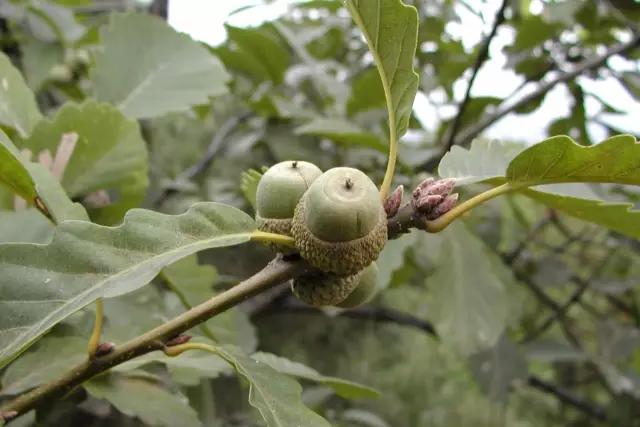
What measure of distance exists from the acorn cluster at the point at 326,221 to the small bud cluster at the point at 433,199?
0.12 feet

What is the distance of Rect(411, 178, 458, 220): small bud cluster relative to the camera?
58cm

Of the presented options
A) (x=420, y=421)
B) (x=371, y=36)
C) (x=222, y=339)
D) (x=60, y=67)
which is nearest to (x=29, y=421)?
(x=222, y=339)

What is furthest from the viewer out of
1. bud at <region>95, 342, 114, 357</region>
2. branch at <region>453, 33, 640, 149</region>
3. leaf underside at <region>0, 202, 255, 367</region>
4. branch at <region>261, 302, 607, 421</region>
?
branch at <region>261, 302, 607, 421</region>

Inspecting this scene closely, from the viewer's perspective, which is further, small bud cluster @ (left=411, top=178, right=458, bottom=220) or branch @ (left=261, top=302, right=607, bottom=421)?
branch @ (left=261, top=302, right=607, bottom=421)

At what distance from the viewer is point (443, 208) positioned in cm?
59

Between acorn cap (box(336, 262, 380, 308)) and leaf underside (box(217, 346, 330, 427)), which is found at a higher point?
acorn cap (box(336, 262, 380, 308))

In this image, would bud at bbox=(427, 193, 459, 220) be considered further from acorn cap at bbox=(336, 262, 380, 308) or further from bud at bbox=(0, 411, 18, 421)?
bud at bbox=(0, 411, 18, 421)

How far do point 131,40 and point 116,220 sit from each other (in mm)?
349

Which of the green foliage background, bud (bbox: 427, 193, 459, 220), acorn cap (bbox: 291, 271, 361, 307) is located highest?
bud (bbox: 427, 193, 459, 220)

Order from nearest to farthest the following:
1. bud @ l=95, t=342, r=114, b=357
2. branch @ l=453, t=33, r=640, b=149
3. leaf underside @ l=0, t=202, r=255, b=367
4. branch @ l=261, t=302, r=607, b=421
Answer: leaf underside @ l=0, t=202, r=255, b=367 < bud @ l=95, t=342, r=114, b=357 < branch @ l=453, t=33, r=640, b=149 < branch @ l=261, t=302, r=607, b=421

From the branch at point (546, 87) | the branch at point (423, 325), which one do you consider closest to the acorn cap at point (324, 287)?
the branch at point (546, 87)

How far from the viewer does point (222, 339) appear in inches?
32.4

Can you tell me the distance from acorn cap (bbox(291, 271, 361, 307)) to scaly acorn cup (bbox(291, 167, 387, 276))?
0.02 m

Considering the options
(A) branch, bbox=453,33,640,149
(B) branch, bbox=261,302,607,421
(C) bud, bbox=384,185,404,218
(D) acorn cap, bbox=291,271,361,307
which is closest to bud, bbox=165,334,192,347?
(D) acorn cap, bbox=291,271,361,307
